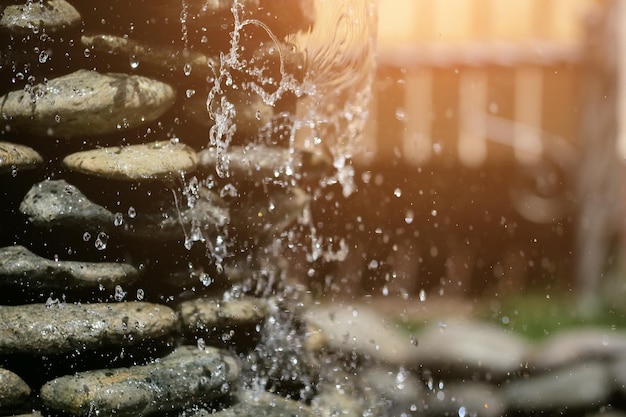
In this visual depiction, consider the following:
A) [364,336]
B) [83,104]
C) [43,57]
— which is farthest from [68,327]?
[364,336]

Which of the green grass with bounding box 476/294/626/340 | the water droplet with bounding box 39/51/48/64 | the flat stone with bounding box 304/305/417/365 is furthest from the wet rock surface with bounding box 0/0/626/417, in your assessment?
the green grass with bounding box 476/294/626/340

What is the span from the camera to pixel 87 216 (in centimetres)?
229

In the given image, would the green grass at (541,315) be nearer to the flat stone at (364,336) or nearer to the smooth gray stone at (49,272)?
the flat stone at (364,336)

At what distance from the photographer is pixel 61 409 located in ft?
7.28

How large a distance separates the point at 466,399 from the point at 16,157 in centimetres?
Answer: 282

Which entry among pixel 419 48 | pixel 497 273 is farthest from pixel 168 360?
pixel 419 48

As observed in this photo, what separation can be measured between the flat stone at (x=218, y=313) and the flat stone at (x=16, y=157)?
59 centimetres

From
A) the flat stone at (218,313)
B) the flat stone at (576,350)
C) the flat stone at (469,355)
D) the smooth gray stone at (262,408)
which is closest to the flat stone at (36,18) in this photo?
the flat stone at (218,313)

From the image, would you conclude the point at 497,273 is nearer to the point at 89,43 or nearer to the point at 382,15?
the point at 382,15

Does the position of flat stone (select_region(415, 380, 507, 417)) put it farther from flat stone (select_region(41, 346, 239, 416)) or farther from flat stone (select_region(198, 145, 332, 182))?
flat stone (select_region(41, 346, 239, 416))

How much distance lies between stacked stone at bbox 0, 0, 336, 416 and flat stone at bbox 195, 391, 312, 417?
0.06 feet

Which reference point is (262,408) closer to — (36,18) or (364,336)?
(36,18)

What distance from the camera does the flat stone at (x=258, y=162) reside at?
2535 mm

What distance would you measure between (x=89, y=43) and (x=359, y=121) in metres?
1.54
